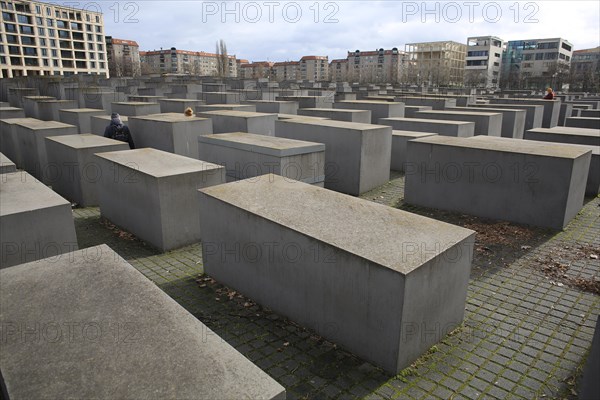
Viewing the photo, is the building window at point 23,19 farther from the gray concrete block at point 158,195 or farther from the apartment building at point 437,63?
the gray concrete block at point 158,195

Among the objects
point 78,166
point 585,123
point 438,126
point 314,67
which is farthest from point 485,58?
point 78,166

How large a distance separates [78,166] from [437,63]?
110 metres

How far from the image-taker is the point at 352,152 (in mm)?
11242

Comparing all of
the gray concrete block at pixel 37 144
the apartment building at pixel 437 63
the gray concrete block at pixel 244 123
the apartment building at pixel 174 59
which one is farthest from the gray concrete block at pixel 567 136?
the apartment building at pixel 174 59

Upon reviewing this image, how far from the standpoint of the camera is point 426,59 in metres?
112

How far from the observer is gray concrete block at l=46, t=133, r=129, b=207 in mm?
10211

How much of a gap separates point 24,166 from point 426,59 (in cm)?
11316

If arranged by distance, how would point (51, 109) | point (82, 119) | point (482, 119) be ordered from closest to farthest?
point (482, 119) < point (82, 119) < point (51, 109)

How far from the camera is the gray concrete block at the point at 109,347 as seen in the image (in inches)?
103

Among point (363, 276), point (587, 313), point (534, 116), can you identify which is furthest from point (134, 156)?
point (534, 116)

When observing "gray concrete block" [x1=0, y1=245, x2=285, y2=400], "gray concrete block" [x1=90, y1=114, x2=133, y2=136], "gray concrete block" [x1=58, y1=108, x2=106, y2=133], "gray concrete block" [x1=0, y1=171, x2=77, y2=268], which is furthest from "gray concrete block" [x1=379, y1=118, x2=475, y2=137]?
"gray concrete block" [x1=0, y1=245, x2=285, y2=400]

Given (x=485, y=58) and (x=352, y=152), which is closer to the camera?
(x=352, y=152)

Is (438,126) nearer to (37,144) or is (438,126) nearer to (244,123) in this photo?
(244,123)

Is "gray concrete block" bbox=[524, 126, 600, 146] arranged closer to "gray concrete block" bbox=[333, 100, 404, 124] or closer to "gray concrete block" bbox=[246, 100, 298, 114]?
"gray concrete block" bbox=[333, 100, 404, 124]
